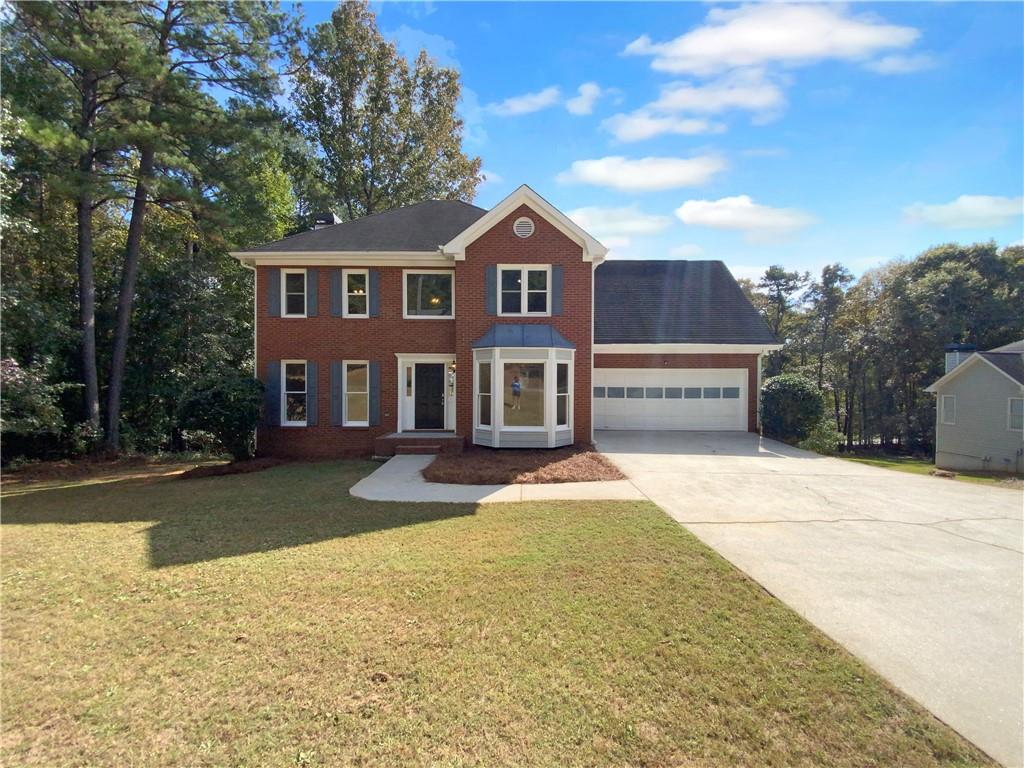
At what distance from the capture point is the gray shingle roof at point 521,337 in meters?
12.5

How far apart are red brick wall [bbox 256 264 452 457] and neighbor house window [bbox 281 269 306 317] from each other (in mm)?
304

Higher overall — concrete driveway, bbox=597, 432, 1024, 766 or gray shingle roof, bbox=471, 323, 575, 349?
gray shingle roof, bbox=471, 323, 575, 349

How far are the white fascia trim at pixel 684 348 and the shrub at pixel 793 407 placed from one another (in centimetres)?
125

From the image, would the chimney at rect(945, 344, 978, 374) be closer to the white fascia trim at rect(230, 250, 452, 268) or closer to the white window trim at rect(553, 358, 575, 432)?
the white window trim at rect(553, 358, 575, 432)

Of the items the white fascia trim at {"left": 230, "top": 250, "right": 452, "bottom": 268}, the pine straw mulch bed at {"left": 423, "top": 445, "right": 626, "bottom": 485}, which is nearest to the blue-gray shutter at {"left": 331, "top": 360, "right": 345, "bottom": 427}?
the white fascia trim at {"left": 230, "top": 250, "right": 452, "bottom": 268}

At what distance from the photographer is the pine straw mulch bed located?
9.56 m

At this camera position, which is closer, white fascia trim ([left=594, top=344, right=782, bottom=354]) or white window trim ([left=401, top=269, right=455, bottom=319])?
white window trim ([left=401, top=269, right=455, bottom=319])

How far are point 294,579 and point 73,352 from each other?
1503 centimetres

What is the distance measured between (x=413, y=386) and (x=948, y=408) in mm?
23445

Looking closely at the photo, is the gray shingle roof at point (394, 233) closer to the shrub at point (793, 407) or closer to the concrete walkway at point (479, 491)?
the concrete walkway at point (479, 491)

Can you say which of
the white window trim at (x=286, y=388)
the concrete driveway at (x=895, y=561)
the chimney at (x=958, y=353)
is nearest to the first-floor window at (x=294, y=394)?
the white window trim at (x=286, y=388)

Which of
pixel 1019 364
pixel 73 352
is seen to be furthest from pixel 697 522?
pixel 1019 364

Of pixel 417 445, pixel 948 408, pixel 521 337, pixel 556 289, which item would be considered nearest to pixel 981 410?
pixel 948 408

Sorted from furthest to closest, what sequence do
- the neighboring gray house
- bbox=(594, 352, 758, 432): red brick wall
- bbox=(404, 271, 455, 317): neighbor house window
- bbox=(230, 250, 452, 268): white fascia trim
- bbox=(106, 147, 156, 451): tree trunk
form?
the neighboring gray house
bbox=(594, 352, 758, 432): red brick wall
bbox=(106, 147, 156, 451): tree trunk
bbox=(404, 271, 455, 317): neighbor house window
bbox=(230, 250, 452, 268): white fascia trim
